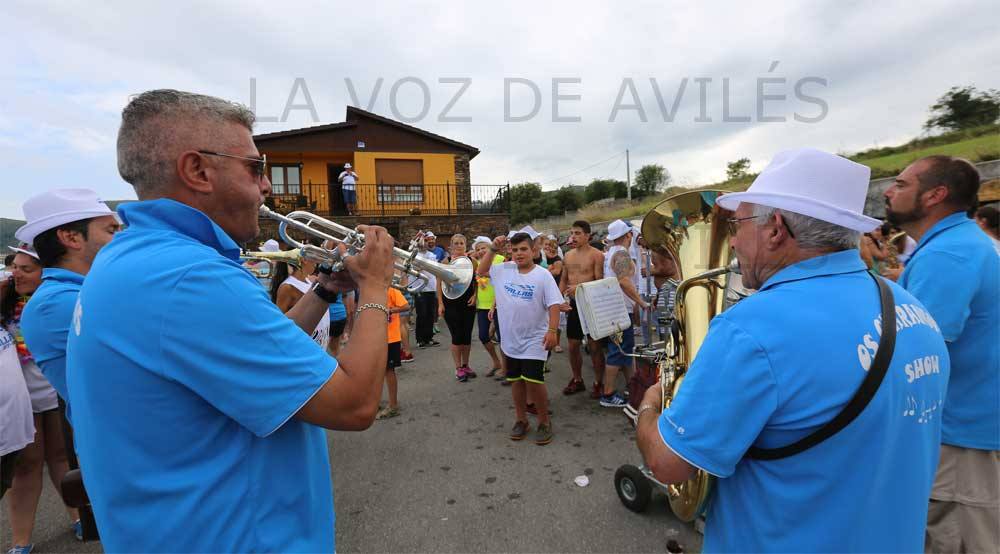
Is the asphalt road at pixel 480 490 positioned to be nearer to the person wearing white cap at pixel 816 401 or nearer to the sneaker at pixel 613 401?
the sneaker at pixel 613 401

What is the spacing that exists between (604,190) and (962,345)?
5283 centimetres

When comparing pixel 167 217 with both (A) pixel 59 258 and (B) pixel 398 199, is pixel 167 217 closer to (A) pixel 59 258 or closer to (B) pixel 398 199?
(A) pixel 59 258

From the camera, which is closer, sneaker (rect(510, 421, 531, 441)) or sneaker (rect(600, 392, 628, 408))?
sneaker (rect(510, 421, 531, 441))

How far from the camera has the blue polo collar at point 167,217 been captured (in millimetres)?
1119

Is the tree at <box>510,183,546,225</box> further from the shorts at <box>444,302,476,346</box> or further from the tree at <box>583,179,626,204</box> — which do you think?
the shorts at <box>444,302,476,346</box>

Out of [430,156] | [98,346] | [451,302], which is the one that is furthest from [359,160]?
[98,346]

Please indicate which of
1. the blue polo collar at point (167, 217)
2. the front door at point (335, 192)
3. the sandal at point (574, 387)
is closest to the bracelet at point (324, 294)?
the blue polo collar at point (167, 217)

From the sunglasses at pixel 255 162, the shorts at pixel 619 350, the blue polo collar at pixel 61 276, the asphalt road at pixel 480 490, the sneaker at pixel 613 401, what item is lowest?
the asphalt road at pixel 480 490

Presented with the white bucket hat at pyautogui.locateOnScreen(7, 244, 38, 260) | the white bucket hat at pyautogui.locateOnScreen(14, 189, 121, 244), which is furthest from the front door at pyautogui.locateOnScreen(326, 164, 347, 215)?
the white bucket hat at pyautogui.locateOnScreen(14, 189, 121, 244)

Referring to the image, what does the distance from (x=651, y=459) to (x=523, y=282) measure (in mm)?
3319

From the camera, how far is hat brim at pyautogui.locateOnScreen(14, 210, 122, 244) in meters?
2.12

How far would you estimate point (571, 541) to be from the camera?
281 cm

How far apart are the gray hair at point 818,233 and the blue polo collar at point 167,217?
160 cm

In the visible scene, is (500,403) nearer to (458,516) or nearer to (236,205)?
(458,516)
